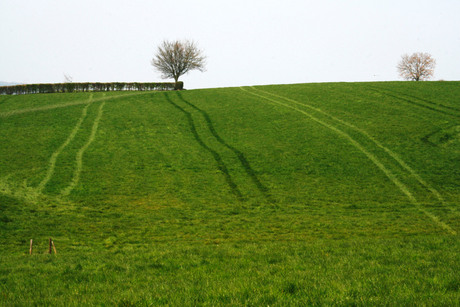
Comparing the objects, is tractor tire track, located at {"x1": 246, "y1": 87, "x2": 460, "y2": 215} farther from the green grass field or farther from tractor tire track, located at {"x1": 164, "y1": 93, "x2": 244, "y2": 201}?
tractor tire track, located at {"x1": 164, "y1": 93, "x2": 244, "y2": 201}

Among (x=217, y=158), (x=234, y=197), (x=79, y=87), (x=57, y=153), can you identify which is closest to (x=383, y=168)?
(x=234, y=197)

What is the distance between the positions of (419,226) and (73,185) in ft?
78.7

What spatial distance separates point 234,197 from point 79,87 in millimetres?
53953

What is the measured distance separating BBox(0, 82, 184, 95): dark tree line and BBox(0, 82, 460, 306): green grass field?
5902mm

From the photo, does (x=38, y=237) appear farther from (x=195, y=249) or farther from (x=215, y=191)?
(x=215, y=191)

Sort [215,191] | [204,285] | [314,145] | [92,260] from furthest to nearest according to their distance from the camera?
[314,145] < [215,191] < [92,260] < [204,285]

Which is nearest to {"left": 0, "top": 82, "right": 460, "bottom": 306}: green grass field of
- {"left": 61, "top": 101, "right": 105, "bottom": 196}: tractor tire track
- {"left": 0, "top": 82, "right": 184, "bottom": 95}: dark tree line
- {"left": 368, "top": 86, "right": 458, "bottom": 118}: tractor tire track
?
{"left": 61, "top": 101, "right": 105, "bottom": 196}: tractor tire track

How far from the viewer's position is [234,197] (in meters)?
26.3

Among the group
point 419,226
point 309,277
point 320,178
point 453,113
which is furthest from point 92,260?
point 453,113

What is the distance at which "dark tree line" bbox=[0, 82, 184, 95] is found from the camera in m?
65.0

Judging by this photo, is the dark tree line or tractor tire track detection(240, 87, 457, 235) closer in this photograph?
tractor tire track detection(240, 87, 457, 235)

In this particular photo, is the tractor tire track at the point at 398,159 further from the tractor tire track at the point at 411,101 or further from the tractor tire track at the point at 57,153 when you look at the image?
the tractor tire track at the point at 57,153

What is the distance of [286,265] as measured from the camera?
10945mm

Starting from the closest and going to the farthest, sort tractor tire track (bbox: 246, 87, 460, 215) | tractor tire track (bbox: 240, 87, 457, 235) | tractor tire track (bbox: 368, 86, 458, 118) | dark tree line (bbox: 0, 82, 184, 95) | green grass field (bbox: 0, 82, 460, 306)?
green grass field (bbox: 0, 82, 460, 306), tractor tire track (bbox: 240, 87, 457, 235), tractor tire track (bbox: 246, 87, 460, 215), tractor tire track (bbox: 368, 86, 458, 118), dark tree line (bbox: 0, 82, 184, 95)
